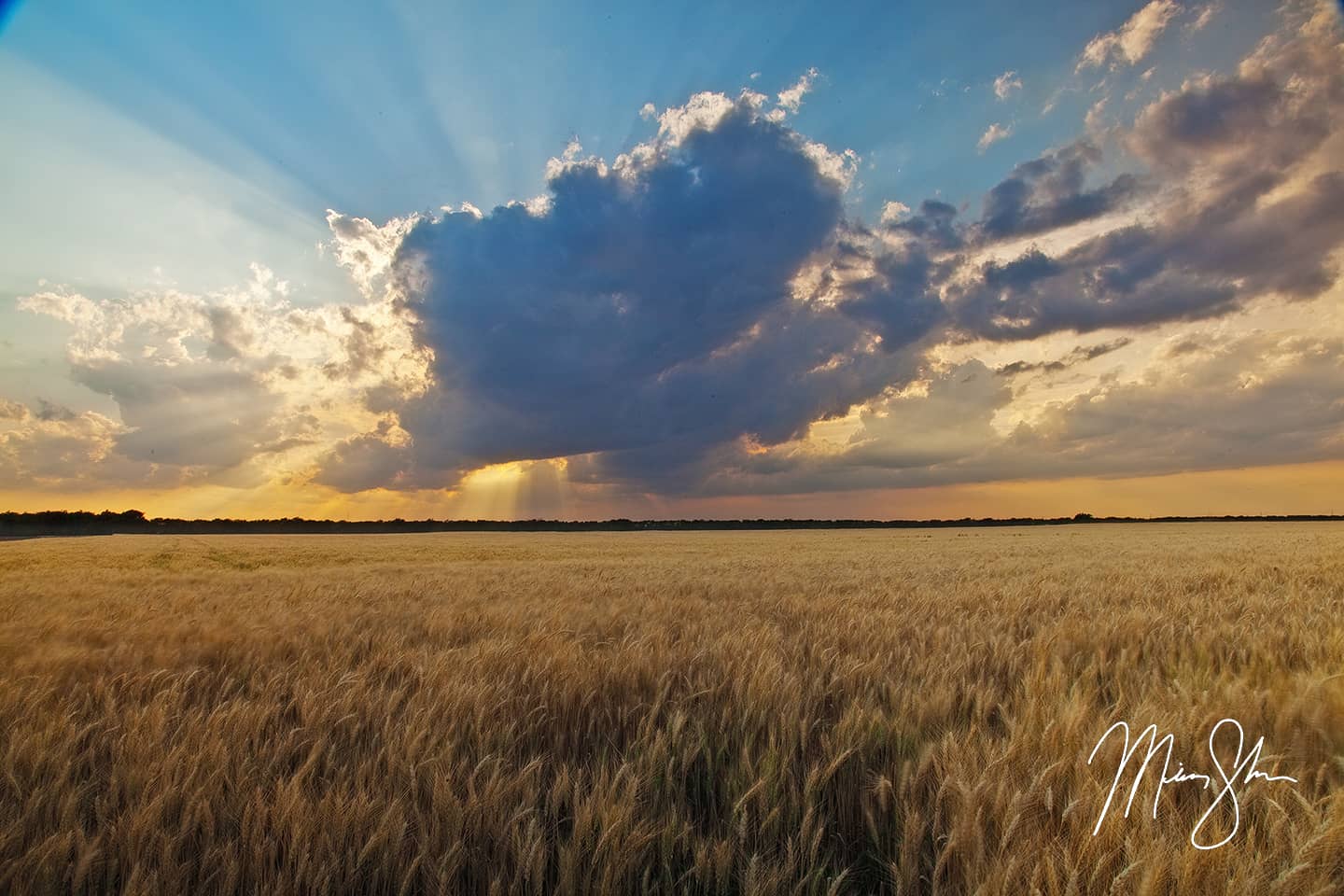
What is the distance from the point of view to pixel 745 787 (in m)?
2.29

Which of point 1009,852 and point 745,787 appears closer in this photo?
point 1009,852

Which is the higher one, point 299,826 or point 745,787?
point 299,826

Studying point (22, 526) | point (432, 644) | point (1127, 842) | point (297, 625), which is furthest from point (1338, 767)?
point (22, 526)

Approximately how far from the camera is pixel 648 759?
97.6 inches

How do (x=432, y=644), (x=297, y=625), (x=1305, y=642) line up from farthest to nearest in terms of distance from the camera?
(x=297, y=625) → (x=432, y=644) → (x=1305, y=642)

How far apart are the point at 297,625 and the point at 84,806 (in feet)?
12.4

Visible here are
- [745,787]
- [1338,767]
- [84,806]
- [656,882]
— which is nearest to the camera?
[656,882]

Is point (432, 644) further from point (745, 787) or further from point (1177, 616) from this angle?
point (1177, 616)

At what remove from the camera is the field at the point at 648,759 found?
1.74 metres

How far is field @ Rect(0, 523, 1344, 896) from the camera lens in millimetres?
1741

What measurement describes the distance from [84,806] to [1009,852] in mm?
3075
